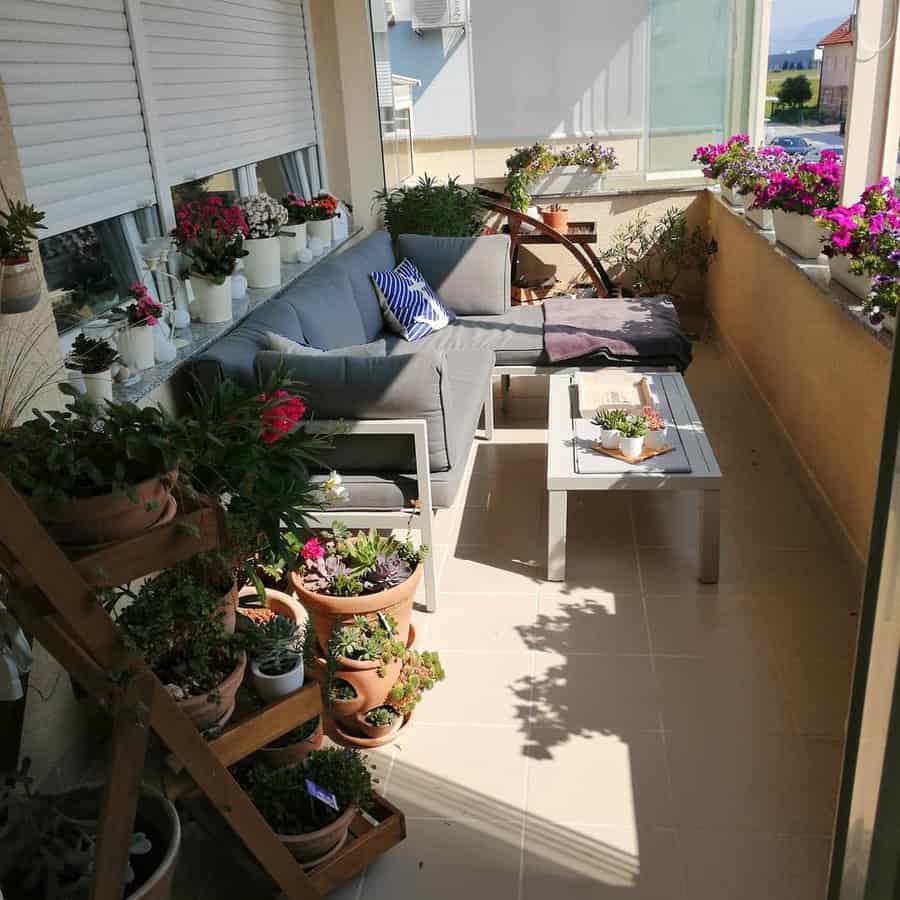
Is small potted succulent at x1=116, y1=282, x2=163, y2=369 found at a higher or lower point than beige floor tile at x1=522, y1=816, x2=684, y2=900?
higher

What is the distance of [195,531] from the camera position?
149cm

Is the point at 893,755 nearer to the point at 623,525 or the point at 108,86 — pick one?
the point at 623,525

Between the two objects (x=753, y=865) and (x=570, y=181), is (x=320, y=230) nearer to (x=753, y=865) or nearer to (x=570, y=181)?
(x=570, y=181)

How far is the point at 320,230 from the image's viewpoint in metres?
5.37

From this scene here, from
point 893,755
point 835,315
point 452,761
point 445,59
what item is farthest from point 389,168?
point 893,755

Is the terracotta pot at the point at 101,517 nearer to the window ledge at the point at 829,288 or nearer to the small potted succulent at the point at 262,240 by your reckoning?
the window ledge at the point at 829,288

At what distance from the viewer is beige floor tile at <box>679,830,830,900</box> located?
2066 mm

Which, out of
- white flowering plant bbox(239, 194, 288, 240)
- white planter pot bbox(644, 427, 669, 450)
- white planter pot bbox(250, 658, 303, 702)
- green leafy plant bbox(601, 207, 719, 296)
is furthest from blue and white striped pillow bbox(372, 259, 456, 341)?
white planter pot bbox(250, 658, 303, 702)

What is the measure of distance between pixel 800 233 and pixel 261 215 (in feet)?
8.36

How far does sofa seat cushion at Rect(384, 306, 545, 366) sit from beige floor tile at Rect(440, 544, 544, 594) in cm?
117

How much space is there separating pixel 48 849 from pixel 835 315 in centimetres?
322

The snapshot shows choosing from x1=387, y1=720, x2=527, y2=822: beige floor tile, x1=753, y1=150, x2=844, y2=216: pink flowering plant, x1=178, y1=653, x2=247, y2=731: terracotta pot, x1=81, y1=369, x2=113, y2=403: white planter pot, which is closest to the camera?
x1=178, y1=653, x2=247, y2=731: terracotta pot

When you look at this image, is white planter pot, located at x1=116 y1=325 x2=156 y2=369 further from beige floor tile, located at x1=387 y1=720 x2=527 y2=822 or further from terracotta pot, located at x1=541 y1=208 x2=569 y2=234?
terracotta pot, located at x1=541 y1=208 x2=569 y2=234

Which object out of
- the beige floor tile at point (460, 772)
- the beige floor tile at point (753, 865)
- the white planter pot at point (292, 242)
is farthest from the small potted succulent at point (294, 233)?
the beige floor tile at point (753, 865)
